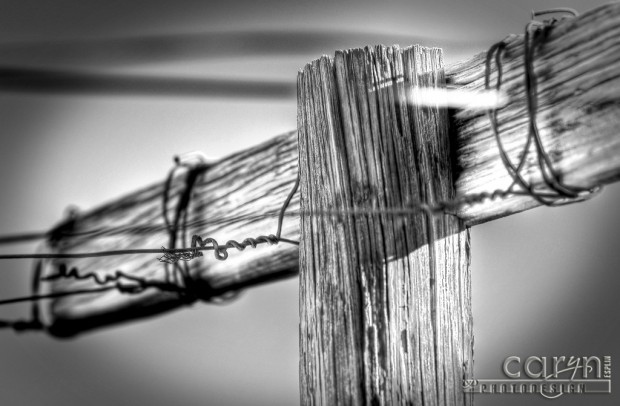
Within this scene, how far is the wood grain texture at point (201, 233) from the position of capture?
126 centimetres

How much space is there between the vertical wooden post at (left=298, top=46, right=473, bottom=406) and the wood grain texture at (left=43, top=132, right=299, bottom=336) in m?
0.24

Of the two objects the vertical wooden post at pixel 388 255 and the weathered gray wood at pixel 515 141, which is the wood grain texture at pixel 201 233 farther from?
the vertical wooden post at pixel 388 255

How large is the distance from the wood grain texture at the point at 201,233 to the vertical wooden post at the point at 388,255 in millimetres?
239

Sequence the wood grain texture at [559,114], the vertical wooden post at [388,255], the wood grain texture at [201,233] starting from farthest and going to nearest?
the wood grain texture at [201,233]
the vertical wooden post at [388,255]
the wood grain texture at [559,114]

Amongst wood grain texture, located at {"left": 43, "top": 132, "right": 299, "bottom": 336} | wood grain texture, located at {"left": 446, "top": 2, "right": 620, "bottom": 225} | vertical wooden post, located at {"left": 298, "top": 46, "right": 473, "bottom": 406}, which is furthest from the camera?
wood grain texture, located at {"left": 43, "top": 132, "right": 299, "bottom": 336}

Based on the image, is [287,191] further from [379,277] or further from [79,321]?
[79,321]

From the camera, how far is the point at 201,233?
144 cm

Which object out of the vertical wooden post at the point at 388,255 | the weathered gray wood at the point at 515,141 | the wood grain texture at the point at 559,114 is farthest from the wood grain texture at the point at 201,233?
the wood grain texture at the point at 559,114

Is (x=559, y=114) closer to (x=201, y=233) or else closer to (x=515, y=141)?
(x=515, y=141)

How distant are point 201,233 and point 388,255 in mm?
644

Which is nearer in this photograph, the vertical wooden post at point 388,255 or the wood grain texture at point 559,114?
the wood grain texture at point 559,114

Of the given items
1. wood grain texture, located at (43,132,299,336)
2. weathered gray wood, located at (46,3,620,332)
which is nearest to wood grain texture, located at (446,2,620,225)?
weathered gray wood, located at (46,3,620,332)

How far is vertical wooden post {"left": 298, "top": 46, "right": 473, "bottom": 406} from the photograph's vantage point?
912 mm

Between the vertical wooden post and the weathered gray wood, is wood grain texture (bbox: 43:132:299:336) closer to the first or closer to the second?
the weathered gray wood
